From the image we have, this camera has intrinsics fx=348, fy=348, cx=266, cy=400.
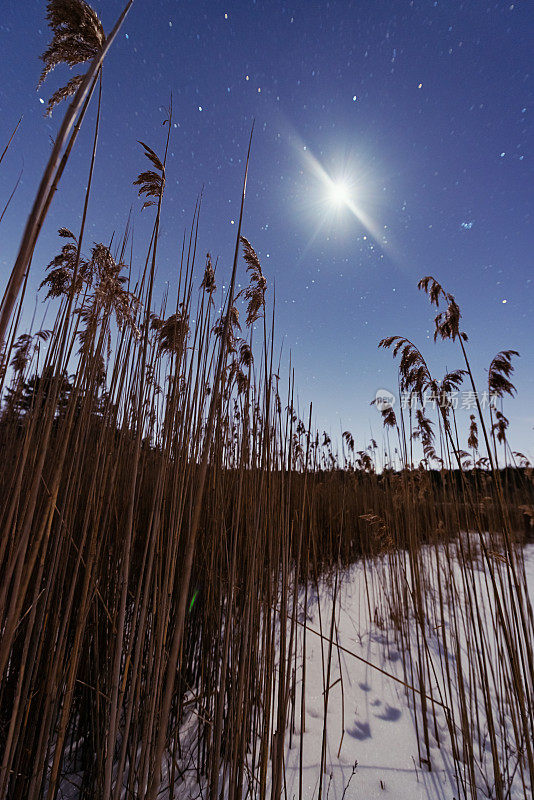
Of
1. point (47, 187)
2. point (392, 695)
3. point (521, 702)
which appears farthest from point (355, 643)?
point (47, 187)

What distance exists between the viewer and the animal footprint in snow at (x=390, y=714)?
1.59m

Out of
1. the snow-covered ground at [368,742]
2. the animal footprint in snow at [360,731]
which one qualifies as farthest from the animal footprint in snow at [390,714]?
the animal footprint in snow at [360,731]

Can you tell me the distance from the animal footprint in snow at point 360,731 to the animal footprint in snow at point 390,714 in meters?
0.12

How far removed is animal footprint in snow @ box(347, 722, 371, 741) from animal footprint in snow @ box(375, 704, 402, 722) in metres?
0.12

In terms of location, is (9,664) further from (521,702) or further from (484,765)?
(484,765)

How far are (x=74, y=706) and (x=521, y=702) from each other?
4.71ft

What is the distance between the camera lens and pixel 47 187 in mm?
514

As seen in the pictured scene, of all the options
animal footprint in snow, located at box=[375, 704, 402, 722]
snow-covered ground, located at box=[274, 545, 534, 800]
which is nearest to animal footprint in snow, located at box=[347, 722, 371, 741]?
snow-covered ground, located at box=[274, 545, 534, 800]

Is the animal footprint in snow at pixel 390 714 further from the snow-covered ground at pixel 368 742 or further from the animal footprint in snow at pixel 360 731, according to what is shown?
the animal footprint in snow at pixel 360 731

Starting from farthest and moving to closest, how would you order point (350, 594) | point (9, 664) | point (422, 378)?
point (350, 594) → point (422, 378) → point (9, 664)

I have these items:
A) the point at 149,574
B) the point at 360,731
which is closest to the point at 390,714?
the point at 360,731

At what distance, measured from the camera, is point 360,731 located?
149 cm

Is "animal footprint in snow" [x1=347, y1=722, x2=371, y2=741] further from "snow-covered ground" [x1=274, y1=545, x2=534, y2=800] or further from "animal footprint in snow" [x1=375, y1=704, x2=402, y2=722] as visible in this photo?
"animal footprint in snow" [x1=375, y1=704, x2=402, y2=722]

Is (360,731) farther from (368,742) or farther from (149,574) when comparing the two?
(149,574)
